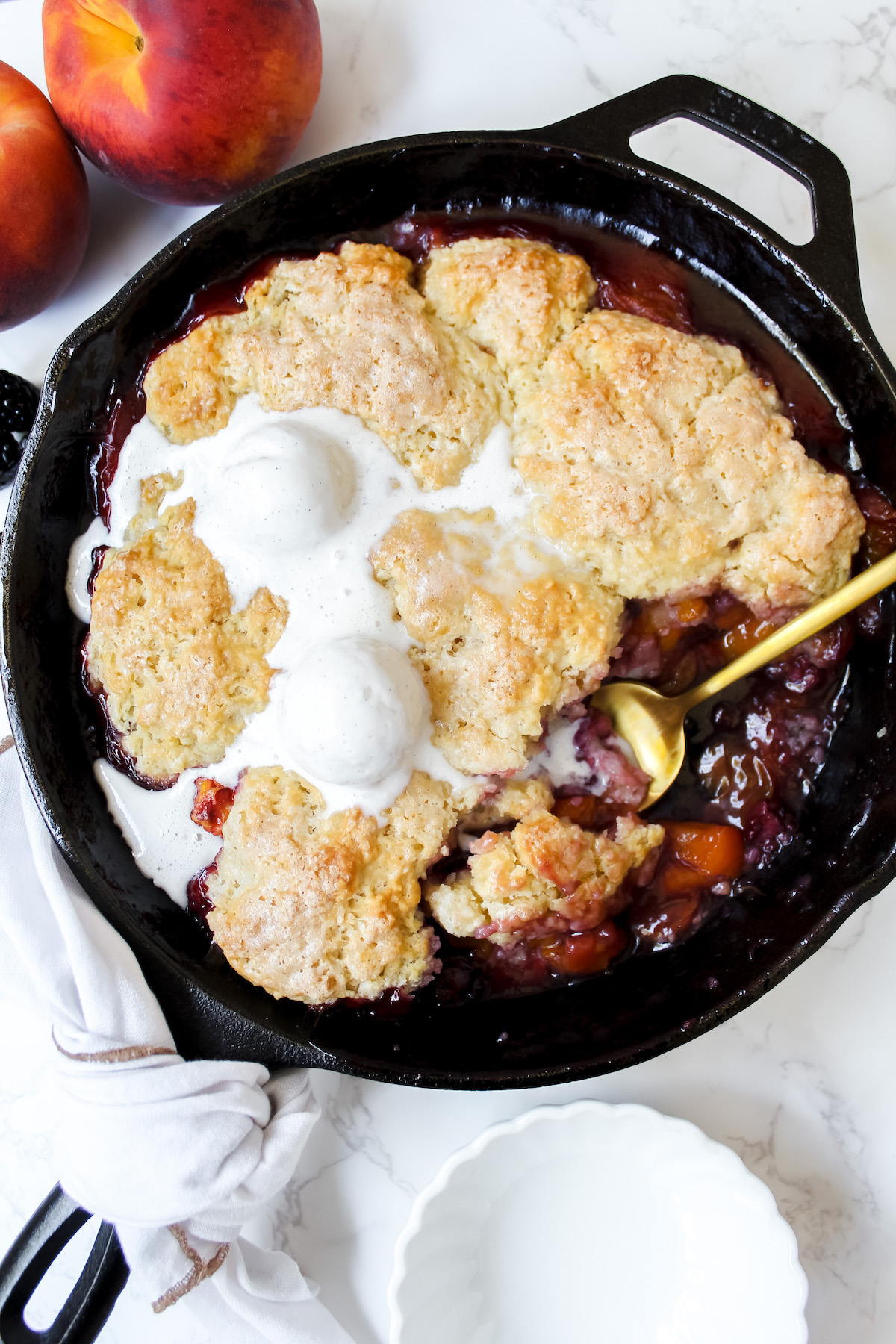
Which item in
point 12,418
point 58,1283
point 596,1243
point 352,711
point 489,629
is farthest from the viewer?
point 58,1283

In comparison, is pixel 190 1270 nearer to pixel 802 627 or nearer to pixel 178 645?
pixel 178 645

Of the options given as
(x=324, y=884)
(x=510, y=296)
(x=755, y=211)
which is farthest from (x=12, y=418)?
(x=755, y=211)

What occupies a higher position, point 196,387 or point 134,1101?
point 196,387

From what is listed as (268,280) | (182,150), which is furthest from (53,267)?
(268,280)

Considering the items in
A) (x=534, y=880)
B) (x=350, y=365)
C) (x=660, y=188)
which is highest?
(x=660, y=188)

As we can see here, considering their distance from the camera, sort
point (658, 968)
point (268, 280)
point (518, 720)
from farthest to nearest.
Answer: point (658, 968) < point (268, 280) < point (518, 720)

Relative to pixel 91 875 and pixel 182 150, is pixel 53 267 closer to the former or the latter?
pixel 182 150
